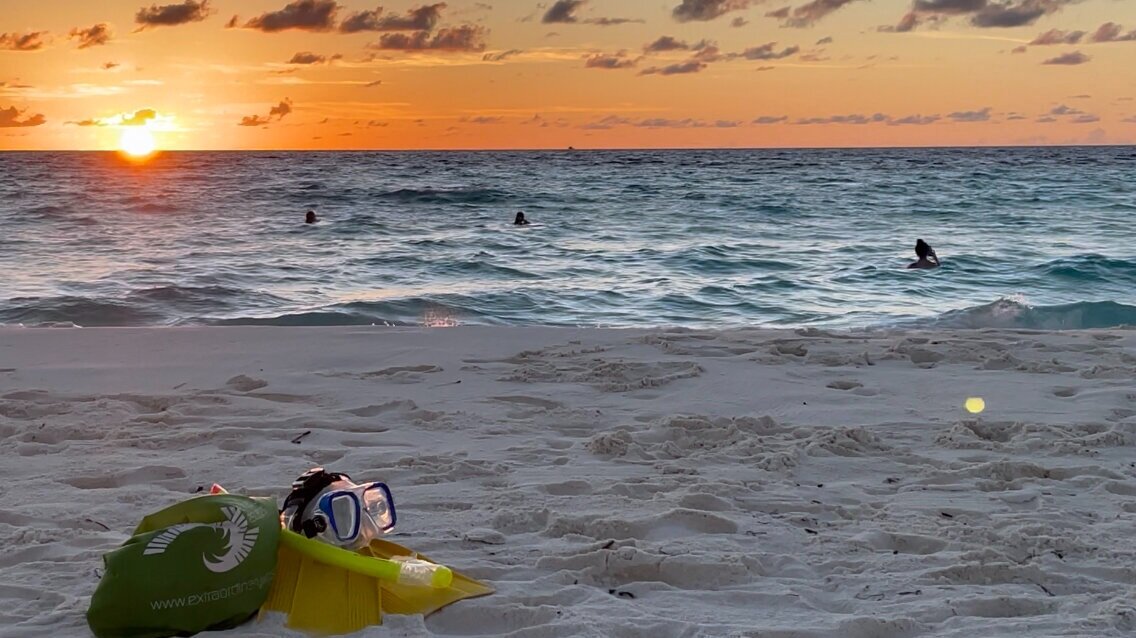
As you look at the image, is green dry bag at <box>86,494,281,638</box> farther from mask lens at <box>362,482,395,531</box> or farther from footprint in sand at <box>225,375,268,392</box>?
footprint in sand at <box>225,375,268,392</box>

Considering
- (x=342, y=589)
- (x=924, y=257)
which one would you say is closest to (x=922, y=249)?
(x=924, y=257)

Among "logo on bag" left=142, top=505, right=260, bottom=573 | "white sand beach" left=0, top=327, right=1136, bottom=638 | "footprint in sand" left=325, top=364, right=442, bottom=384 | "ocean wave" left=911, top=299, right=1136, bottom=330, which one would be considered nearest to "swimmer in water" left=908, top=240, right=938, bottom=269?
"ocean wave" left=911, top=299, right=1136, bottom=330

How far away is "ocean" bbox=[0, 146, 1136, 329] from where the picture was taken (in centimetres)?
1127

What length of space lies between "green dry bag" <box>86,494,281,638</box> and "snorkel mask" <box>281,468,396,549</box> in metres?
0.20

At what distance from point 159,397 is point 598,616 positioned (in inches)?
137

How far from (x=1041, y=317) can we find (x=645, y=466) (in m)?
8.00

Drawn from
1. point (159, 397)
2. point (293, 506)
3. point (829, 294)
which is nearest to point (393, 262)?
point (829, 294)

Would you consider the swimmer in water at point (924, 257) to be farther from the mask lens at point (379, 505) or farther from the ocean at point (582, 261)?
the mask lens at point (379, 505)

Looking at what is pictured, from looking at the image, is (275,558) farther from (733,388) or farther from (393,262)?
(393,262)

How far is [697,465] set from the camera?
14.1ft

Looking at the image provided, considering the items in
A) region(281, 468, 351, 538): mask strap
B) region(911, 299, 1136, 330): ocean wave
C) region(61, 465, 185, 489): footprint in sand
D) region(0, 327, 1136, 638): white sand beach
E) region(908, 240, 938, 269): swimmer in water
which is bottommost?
region(911, 299, 1136, 330): ocean wave

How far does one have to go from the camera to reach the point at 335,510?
304cm

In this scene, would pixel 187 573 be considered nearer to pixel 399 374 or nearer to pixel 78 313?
pixel 399 374

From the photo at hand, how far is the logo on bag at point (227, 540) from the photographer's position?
273cm
